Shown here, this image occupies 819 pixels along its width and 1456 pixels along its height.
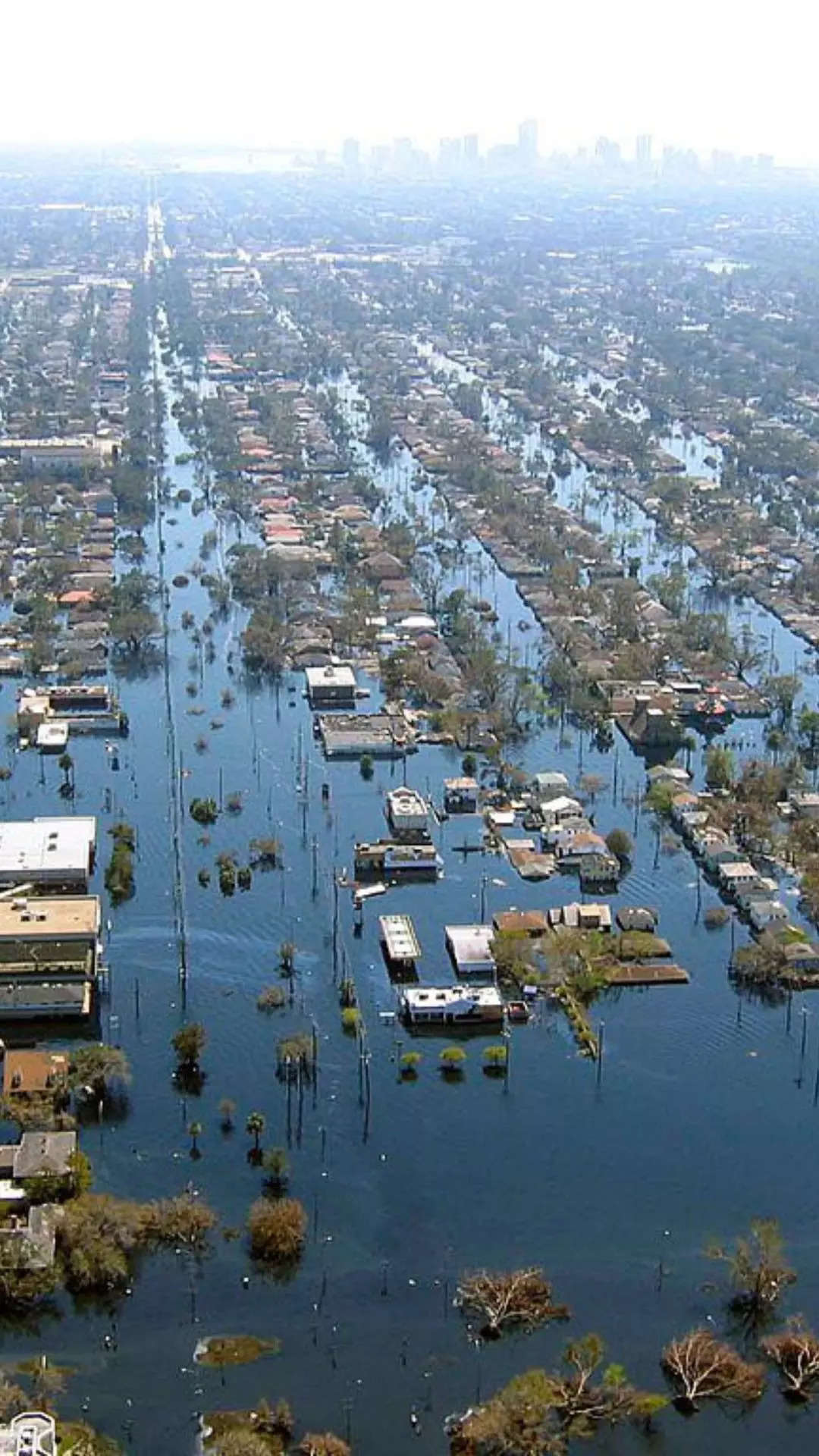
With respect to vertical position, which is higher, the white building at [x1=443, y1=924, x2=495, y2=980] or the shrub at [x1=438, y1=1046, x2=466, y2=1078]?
the white building at [x1=443, y1=924, x2=495, y2=980]

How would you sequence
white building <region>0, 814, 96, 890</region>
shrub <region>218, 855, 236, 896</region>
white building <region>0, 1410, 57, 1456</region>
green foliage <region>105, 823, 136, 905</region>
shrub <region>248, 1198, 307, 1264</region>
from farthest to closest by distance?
shrub <region>218, 855, 236, 896</region>
green foliage <region>105, 823, 136, 905</region>
white building <region>0, 814, 96, 890</region>
shrub <region>248, 1198, 307, 1264</region>
white building <region>0, 1410, 57, 1456</region>

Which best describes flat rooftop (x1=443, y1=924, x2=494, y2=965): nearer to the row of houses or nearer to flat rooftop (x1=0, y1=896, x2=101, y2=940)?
the row of houses

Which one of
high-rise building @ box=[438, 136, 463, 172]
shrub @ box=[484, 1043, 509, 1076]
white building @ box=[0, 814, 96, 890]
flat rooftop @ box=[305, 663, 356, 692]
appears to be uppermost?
high-rise building @ box=[438, 136, 463, 172]

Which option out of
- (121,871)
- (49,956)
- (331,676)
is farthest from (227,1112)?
(331,676)

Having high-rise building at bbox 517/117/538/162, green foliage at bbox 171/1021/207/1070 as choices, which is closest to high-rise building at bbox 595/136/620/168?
high-rise building at bbox 517/117/538/162

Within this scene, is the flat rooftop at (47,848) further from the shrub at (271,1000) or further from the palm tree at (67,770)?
the shrub at (271,1000)

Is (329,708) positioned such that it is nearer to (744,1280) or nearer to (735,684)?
(735,684)

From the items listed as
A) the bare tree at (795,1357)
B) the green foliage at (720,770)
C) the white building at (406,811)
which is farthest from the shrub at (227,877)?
the bare tree at (795,1357)

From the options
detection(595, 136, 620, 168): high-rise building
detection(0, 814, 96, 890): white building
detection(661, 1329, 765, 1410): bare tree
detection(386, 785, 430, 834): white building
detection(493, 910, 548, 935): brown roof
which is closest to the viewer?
detection(661, 1329, 765, 1410): bare tree
